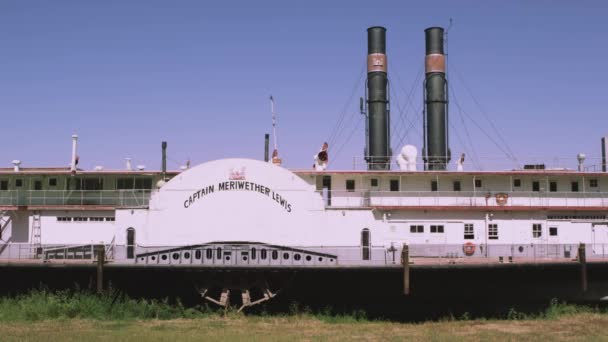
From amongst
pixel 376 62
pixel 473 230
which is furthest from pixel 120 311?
pixel 376 62

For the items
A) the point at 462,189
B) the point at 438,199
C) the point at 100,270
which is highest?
the point at 462,189

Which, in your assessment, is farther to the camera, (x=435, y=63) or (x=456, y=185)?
(x=435, y=63)

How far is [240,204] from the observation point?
30844 mm

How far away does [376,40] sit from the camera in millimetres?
40406

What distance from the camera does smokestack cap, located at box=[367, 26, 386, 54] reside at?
1588 inches

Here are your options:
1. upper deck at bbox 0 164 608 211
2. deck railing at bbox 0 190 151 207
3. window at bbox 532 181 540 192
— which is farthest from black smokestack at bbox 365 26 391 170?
deck railing at bbox 0 190 151 207

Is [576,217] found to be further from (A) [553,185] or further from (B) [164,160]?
(B) [164,160]

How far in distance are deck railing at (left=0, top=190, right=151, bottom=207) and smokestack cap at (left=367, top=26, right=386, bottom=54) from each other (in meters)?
15.3

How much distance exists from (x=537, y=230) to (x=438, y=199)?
4915 mm

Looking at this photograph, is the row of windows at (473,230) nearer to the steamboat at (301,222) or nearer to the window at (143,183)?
the steamboat at (301,222)

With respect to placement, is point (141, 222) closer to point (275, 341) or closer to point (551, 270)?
point (275, 341)

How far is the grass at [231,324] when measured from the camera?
24922 mm

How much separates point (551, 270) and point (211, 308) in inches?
561

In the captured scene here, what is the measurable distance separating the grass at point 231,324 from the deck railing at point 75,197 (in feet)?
18.8
